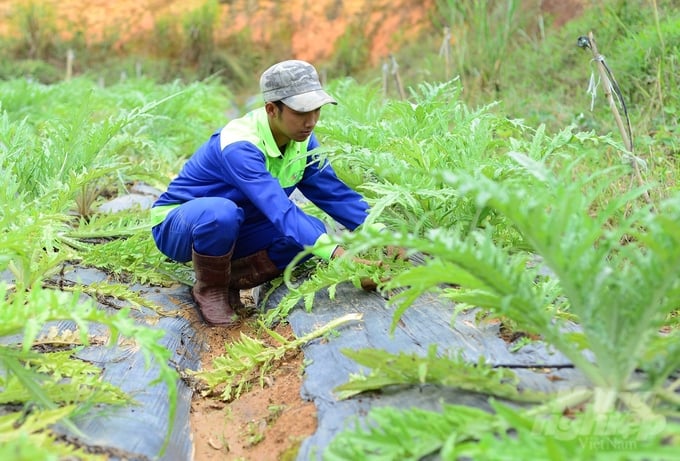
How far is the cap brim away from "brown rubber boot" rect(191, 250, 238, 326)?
25.2 inches

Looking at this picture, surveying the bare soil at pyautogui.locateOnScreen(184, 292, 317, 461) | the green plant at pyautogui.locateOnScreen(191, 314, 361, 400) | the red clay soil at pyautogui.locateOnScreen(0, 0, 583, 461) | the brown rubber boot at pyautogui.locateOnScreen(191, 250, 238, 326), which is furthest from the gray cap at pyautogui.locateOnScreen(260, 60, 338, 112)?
the red clay soil at pyautogui.locateOnScreen(0, 0, 583, 461)

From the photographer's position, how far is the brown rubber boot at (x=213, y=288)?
108 inches

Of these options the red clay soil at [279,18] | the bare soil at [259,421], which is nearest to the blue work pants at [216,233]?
the bare soil at [259,421]

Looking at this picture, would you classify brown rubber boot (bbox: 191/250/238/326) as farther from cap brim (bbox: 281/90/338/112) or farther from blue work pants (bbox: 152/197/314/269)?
cap brim (bbox: 281/90/338/112)

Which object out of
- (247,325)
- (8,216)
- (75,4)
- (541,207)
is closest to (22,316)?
(8,216)

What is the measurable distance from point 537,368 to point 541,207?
20.4 inches

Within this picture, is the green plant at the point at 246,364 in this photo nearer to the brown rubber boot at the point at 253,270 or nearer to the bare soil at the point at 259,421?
Answer: the bare soil at the point at 259,421

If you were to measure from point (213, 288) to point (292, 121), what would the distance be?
748mm

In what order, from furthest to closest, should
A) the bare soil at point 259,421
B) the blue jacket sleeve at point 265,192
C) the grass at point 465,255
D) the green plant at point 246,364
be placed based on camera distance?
the blue jacket sleeve at point 265,192 → the green plant at point 246,364 → the bare soil at point 259,421 → the grass at point 465,255

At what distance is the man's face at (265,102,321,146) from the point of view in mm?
2545

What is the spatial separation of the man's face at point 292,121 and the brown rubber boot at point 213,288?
529mm

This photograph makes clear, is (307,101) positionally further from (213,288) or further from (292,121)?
(213,288)

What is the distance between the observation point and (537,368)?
1.76 metres

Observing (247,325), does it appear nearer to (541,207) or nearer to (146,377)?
(146,377)
